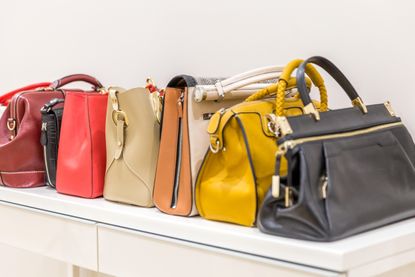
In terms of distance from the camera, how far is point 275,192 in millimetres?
893

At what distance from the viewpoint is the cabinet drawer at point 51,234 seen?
1.22 metres

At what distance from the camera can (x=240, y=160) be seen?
0.99 metres

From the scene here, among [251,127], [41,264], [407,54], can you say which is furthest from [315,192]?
[41,264]

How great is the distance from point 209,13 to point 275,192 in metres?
0.71

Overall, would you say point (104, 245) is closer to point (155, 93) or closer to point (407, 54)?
point (155, 93)

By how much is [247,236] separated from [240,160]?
0.13m

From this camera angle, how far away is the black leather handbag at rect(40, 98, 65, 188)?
52.8 inches

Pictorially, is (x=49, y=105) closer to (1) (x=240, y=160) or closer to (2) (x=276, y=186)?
(1) (x=240, y=160)

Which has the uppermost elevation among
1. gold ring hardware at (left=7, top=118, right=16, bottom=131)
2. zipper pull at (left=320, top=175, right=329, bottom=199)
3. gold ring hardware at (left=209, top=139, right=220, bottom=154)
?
gold ring hardware at (left=209, top=139, right=220, bottom=154)

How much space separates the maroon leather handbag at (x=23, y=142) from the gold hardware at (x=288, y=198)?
2.35 ft

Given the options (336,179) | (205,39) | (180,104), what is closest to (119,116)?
(180,104)

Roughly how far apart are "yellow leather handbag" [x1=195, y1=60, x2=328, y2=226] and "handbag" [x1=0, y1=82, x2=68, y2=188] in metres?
0.52

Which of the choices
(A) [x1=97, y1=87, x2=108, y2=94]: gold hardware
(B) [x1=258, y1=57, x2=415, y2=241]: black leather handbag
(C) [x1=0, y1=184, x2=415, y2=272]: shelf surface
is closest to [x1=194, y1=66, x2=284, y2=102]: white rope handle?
(B) [x1=258, y1=57, x2=415, y2=241]: black leather handbag

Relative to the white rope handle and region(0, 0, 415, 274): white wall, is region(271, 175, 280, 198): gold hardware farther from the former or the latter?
region(0, 0, 415, 274): white wall
